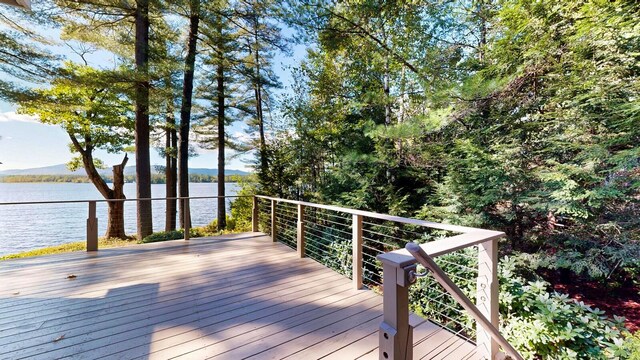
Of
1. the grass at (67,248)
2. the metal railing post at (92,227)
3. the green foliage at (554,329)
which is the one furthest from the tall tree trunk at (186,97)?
the green foliage at (554,329)

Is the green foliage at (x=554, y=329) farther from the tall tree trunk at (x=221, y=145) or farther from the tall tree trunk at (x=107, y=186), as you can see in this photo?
the tall tree trunk at (x=107, y=186)

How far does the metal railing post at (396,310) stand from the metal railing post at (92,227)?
486cm

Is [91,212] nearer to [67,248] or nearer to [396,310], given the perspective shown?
[396,310]

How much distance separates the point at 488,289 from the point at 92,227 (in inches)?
214

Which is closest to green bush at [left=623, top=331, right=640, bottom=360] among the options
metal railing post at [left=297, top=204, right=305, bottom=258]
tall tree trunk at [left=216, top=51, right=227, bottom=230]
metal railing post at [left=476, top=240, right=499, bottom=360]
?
metal railing post at [left=476, top=240, right=499, bottom=360]

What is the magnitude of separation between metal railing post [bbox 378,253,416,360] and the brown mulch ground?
4928 mm

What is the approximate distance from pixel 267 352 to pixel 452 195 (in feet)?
13.7

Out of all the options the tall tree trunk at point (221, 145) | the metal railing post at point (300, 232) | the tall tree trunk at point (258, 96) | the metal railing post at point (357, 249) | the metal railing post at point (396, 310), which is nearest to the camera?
the metal railing post at point (396, 310)

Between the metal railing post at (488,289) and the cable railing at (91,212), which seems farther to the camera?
the cable railing at (91,212)

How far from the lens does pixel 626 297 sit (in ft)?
13.9

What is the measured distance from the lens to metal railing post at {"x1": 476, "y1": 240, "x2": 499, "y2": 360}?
5.67ft

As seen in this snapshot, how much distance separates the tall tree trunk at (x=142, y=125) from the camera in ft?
19.4

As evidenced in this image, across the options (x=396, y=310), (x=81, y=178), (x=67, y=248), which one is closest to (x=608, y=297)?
(x=396, y=310)

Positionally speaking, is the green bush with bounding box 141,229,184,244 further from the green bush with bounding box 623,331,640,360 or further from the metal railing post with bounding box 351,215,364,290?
the green bush with bounding box 623,331,640,360
